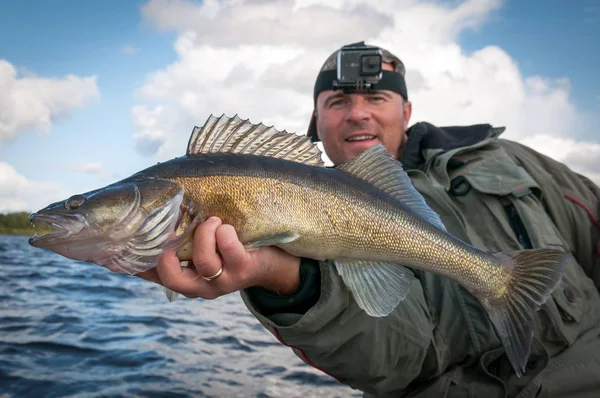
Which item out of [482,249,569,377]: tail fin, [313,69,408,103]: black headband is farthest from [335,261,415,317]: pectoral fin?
[313,69,408,103]: black headband

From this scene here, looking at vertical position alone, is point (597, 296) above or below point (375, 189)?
below

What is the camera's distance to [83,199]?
197 centimetres

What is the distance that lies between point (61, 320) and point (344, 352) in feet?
19.9

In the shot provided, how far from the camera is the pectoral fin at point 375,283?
2232 millimetres

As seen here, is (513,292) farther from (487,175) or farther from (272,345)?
(272,345)

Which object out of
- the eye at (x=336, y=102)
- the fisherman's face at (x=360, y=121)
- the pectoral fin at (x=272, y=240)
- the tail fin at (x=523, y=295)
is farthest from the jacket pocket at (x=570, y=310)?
the eye at (x=336, y=102)

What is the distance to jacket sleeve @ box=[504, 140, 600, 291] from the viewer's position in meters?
3.58

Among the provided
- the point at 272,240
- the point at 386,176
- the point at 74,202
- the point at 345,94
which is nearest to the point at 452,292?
the point at 386,176

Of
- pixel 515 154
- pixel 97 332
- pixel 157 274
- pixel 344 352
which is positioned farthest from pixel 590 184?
pixel 97 332

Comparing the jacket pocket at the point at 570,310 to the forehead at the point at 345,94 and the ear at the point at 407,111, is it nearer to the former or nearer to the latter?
the forehead at the point at 345,94

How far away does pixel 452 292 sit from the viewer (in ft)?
10.1

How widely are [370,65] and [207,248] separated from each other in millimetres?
3349

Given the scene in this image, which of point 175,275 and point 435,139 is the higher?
point 435,139

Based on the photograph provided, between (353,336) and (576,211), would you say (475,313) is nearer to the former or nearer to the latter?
(353,336)
